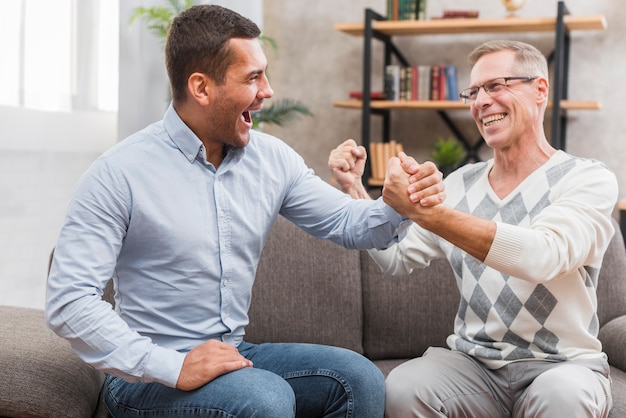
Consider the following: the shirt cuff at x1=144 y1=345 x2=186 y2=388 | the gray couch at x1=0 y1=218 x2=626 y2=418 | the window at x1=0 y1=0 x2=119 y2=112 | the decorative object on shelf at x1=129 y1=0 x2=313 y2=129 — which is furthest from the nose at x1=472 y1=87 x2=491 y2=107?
the window at x1=0 y1=0 x2=119 y2=112

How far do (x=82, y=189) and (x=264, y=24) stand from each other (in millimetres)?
3658

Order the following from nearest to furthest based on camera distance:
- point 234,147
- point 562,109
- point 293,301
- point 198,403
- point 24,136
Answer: point 198,403 < point 234,147 < point 293,301 < point 24,136 < point 562,109

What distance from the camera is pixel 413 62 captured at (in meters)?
4.69

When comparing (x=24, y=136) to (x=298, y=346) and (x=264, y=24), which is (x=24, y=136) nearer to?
(x=298, y=346)

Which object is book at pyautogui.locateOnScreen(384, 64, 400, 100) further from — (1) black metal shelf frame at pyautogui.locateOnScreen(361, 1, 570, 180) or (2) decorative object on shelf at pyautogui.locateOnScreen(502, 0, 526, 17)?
(2) decorative object on shelf at pyautogui.locateOnScreen(502, 0, 526, 17)

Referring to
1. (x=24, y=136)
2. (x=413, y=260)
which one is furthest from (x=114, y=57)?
(x=413, y=260)

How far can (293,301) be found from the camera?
2.10m

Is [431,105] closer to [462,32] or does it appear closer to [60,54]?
[462,32]

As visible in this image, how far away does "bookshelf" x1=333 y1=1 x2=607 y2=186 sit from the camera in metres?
4.03

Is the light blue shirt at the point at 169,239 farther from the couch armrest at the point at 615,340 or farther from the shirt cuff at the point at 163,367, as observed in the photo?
the couch armrest at the point at 615,340

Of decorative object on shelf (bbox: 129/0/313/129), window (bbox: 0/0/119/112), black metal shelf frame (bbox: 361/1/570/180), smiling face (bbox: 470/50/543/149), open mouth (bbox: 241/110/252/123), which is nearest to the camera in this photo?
open mouth (bbox: 241/110/252/123)

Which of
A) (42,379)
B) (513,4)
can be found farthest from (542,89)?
(513,4)

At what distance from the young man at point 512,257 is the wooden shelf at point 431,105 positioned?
224 cm

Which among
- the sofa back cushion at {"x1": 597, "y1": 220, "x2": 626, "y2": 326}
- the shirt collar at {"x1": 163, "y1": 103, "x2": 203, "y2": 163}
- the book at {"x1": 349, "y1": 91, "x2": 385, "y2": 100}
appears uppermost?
the book at {"x1": 349, "y1": 91, "x2": 385, "y2": 100}
